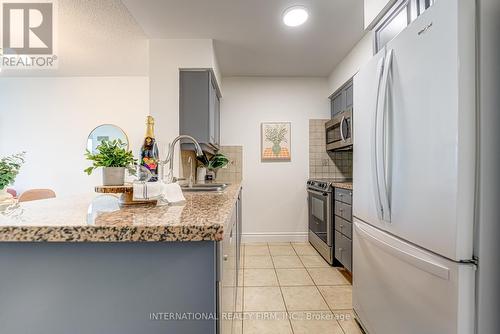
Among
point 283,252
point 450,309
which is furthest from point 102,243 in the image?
point 283,252

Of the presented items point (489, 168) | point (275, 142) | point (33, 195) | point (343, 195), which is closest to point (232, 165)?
point (275, 142)

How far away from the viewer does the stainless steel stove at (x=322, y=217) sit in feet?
9.48

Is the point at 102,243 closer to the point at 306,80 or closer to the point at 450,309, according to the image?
the point at 450,309

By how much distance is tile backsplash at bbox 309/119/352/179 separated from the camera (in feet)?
12.6

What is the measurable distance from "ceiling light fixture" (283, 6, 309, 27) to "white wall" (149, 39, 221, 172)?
0.84 meters

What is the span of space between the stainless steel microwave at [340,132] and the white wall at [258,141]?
0.37m

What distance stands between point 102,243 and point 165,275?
189 millimetres

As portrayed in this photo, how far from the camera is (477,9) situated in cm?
94

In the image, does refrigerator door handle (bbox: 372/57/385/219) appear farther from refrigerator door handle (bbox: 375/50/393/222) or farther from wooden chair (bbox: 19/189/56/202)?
wooden chair (bbox: 19/189/56/202)

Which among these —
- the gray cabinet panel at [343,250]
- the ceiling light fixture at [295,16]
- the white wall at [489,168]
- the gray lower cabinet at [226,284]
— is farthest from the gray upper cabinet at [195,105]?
the white wall at [489,168]
